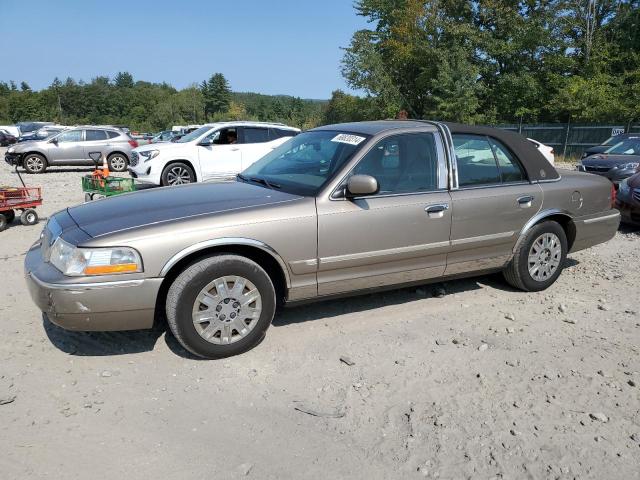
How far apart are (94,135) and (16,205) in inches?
438

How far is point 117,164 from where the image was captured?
17938 millimetres

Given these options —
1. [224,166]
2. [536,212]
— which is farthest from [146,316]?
[224,166]

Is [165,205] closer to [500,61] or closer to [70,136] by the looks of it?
[70,136]

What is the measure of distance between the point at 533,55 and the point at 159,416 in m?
40.6

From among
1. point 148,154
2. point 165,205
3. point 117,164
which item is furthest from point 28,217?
point 117,164

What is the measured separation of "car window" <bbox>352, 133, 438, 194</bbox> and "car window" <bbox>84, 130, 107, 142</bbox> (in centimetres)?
1658

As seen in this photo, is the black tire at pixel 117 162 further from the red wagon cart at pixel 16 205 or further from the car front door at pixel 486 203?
the car front door at pixel 486 203

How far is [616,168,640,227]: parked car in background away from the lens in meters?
8.09

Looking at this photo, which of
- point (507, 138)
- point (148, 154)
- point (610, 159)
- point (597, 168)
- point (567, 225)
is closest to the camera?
point (507, 138)

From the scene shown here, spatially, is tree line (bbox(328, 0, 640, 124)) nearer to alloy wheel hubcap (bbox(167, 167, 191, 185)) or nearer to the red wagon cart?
alloy wheel hubcap (bbox(167, 167, 191, 185))

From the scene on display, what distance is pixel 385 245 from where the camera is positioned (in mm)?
4066

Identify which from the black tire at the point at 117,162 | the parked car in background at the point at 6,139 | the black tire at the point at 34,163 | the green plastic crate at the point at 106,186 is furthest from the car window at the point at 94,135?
the parked car in background at the point at 6,139

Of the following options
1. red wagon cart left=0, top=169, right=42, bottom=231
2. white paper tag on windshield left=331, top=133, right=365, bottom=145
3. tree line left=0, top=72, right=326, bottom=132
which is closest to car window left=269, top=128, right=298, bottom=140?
red wagon cart left=0, top=169, right=42, bottom=231

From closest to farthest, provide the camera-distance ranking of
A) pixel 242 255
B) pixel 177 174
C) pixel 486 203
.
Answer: pixel 242 255, pixel 486 203, pixel 177 174
